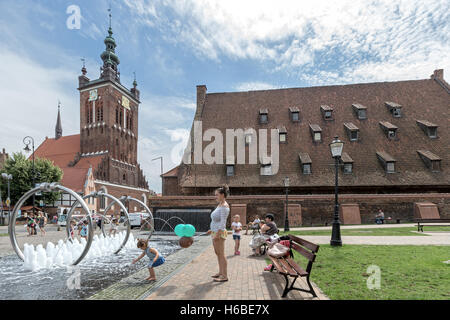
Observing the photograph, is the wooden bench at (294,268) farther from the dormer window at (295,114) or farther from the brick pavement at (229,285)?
the dormer window at (295,114)

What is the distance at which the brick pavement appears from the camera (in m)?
4.92

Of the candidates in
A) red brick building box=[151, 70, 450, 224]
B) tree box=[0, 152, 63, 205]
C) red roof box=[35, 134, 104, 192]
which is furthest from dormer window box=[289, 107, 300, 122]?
red roof box=[35, 134, 104, 192]

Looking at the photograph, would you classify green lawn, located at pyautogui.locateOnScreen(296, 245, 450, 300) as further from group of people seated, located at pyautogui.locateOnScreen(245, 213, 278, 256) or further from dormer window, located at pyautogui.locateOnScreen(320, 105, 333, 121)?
dormer window, located at pyautogui.locateOnScreen(320, 105, 333, 121)

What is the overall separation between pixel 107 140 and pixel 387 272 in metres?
59.5

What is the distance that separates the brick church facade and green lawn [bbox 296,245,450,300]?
50487 mm

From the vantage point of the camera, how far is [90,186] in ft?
152

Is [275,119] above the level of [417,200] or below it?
above

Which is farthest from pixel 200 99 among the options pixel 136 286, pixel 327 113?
pixel 136 286

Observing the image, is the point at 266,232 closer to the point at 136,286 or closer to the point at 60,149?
the point at 136,286

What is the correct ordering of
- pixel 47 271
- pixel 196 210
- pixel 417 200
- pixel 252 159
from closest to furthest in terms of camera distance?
1. pixel 47 271
2. pixel 196 210
3. pixel 417 200
4. pixel 252 159
